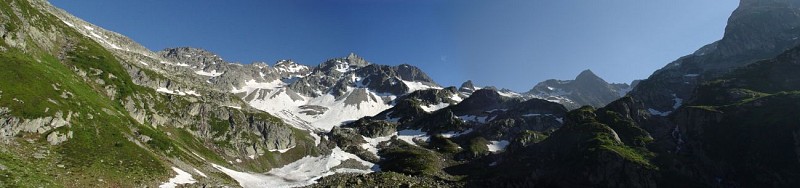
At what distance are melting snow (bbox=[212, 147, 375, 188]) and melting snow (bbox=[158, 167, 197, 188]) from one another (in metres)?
21.0

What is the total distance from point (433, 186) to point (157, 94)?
11110cm

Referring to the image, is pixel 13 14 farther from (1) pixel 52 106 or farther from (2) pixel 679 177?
(2) pixel 679 177

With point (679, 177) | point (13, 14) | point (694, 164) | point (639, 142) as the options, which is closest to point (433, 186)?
point (679, 177)

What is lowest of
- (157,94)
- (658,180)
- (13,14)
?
(658,180)

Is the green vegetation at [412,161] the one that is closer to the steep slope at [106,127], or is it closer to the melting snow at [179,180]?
the steep slope at [106,127]

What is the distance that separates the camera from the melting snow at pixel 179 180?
235ft

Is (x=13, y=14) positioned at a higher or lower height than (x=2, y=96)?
higher

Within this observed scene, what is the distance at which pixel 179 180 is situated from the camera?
76.4 m

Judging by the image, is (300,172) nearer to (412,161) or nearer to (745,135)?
(412,161)

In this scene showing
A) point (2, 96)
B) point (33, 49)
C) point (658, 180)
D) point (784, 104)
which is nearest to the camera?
point (2, 96)

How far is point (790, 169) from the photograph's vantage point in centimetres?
10431

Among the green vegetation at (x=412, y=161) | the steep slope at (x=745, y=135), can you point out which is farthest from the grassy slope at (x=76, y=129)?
the steep slope at (x=745, y=135)

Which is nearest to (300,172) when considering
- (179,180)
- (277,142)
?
(277,142)

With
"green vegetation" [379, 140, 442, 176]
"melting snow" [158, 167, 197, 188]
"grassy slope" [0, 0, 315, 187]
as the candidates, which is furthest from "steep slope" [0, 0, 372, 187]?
"green vegetation" [379, 140, 442, 176]
